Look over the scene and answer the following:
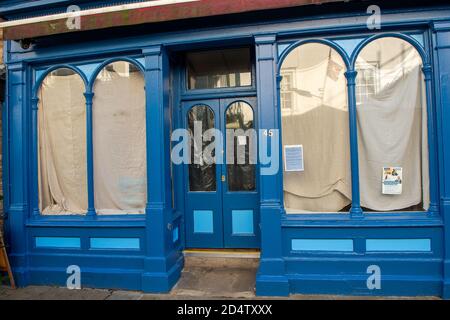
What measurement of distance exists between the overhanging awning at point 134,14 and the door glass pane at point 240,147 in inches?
57.4

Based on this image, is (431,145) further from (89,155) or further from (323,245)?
(89,155)

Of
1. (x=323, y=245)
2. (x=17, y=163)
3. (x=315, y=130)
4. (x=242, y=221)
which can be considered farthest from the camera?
(x=242, y=221)

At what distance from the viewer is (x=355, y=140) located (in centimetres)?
411

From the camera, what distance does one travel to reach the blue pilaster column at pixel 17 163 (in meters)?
4.70

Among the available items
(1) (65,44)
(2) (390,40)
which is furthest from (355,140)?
(1) (65,44)

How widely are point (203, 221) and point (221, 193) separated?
557mm

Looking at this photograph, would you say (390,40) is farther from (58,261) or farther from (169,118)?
(58,261)

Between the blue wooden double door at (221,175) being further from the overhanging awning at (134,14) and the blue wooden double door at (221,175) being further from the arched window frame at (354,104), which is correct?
the overhanging awning at (134,14)

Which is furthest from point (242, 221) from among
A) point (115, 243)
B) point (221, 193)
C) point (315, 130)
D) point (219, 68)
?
point (219, 68)

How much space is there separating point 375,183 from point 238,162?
2022mm

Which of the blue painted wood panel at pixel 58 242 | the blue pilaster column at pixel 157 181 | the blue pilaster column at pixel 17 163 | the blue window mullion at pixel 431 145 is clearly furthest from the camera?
the blue pilaster column at pixel 17 163

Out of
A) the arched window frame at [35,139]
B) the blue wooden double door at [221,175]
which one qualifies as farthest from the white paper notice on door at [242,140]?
the arched window frame at [35,139]

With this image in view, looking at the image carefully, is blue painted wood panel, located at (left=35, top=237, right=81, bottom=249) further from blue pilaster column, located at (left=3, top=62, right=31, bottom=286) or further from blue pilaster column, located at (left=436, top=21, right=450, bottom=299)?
blue pilaster column, located at (left=436, top=21, right=450, bottom=299)

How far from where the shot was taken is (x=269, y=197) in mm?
4086
